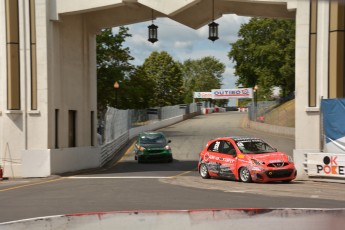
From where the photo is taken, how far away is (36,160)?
22.2 meters

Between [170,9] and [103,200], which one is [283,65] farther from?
[103,200]

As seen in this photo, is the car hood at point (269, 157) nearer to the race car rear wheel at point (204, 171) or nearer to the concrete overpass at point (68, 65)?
the concrete overpass at point (68, 65)

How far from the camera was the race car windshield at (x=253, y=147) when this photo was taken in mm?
18750

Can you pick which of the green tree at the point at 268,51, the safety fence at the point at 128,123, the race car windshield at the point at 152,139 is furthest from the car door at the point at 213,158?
the green tree at the point at 268,51

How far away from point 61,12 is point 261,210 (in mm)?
16983

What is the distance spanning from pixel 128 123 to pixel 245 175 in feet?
98.4

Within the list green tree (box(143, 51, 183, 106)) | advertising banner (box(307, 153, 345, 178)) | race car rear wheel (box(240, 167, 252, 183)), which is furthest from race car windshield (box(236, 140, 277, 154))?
green tree (box(143, 51, 183, 106))

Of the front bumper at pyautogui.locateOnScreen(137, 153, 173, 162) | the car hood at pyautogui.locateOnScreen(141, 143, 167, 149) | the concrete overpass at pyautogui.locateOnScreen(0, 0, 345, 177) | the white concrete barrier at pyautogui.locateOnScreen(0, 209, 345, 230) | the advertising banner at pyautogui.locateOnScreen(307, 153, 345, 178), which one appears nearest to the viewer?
the white concrete barrier at pyautogui.locateOnScreen(0, 209, 345, 230)

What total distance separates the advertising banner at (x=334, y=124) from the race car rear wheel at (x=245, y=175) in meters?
3.00

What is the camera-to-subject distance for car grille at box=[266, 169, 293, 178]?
1766 centimetres

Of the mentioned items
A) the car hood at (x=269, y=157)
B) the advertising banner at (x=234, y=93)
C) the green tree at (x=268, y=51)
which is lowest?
the car hood at (x=269, y=157)

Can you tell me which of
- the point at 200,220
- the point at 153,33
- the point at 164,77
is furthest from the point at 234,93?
the point at 200,220

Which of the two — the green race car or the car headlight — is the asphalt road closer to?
the car headlight

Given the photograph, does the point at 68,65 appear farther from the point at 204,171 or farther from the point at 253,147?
the point at 253,147
